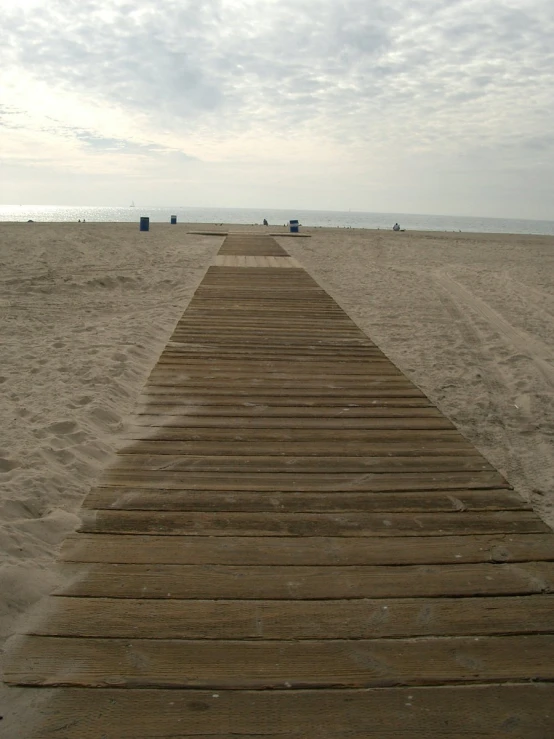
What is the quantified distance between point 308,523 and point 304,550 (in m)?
0.19

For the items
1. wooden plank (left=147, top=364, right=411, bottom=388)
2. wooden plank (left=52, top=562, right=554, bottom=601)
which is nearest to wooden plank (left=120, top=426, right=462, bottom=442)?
wooden plank (left=147, top=364, right=411, bottom=388)

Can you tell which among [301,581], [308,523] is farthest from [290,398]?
[301,581]

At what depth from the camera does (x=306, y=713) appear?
1516 millimetres

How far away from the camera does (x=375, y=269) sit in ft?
40.7

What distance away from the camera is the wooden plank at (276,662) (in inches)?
63.1

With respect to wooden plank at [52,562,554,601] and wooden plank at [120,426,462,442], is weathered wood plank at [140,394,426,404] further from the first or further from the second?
wooden plank at [52,562,554,601]

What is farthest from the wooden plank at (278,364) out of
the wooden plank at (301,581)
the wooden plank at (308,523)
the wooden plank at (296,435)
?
the wooden plank at (301,581)

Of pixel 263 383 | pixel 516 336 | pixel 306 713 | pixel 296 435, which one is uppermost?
pixel 516 336

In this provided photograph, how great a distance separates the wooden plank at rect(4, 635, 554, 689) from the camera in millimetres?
1603

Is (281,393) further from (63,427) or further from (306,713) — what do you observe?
(306,713)

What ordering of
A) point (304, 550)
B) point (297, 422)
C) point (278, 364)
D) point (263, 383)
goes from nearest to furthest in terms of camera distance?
point (304, 550)
point (297, 422)
point (263, 383)
point (278, 364)

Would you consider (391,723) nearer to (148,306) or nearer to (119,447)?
(119,447)

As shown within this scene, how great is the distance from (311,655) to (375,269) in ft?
37.0

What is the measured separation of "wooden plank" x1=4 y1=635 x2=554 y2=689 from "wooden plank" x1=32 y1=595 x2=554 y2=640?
0.04 metres
